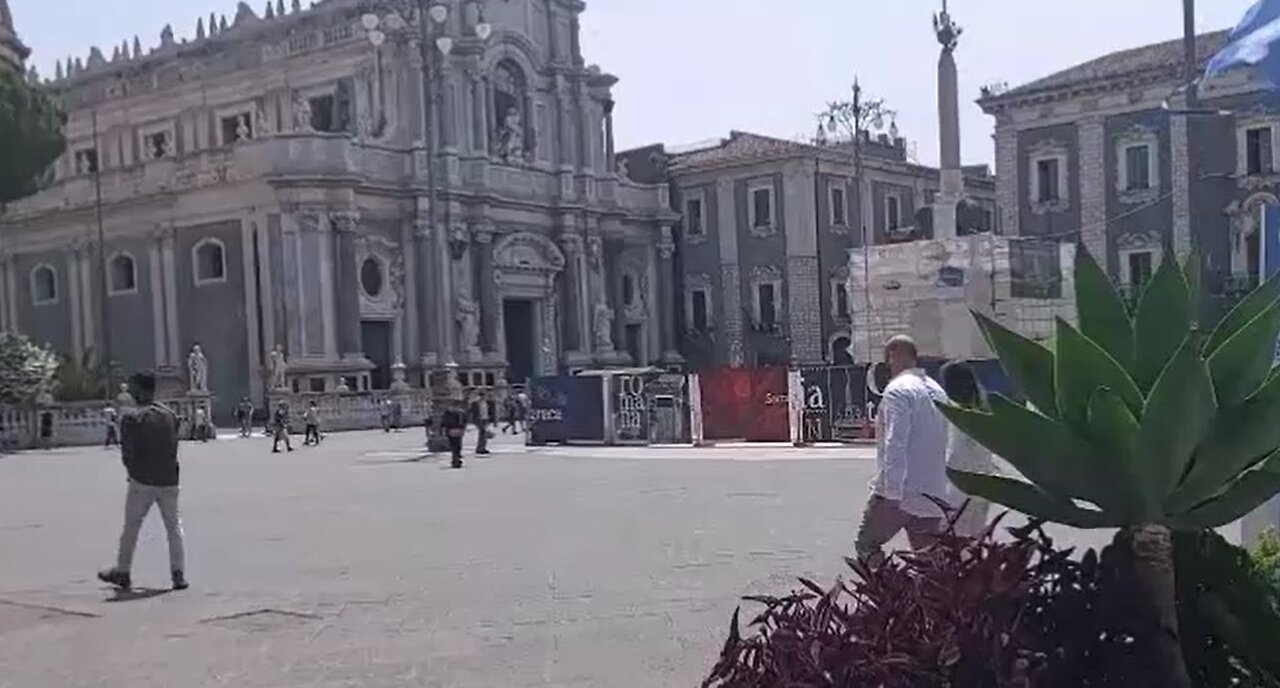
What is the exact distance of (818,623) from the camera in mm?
2490

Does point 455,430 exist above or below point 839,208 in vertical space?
below

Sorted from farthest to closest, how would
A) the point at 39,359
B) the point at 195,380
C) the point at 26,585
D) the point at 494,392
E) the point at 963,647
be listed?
the point at 494,392 → the point at 195,380 → the point at 39,359 → the point at 26,585 → the point at 963,647

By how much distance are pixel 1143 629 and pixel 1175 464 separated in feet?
0.86

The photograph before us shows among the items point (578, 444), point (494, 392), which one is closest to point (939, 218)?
point (578, 444)

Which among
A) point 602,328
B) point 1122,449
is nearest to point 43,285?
point 602,328

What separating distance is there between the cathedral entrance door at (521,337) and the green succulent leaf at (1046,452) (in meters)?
53.5

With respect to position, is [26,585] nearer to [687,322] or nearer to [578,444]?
[578,444]

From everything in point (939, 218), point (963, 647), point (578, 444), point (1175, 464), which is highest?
point (939, 218)

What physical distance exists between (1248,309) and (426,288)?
49420 mm

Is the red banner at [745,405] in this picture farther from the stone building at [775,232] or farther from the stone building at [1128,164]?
the stone building at [775,232]

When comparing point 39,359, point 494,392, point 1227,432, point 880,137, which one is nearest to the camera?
point 1227,432

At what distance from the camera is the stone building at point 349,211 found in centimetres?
4888

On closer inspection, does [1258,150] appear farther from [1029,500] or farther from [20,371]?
[1029,500]

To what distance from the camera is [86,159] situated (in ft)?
203
